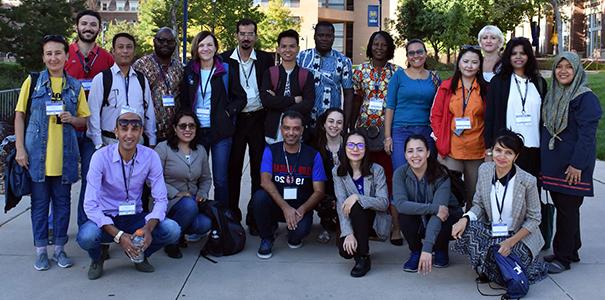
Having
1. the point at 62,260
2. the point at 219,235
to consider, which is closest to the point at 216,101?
the point at 219,235

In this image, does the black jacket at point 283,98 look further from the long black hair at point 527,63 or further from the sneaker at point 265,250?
the long black hair at point 527,63

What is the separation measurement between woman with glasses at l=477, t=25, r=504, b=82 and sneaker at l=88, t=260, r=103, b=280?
364 centimetres

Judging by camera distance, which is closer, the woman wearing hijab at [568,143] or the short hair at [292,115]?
the woman wearing hijab at [568,143]

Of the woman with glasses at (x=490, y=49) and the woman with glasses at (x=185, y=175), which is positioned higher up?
the woman with glasses at (x=490, y=49)

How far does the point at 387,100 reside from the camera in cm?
574

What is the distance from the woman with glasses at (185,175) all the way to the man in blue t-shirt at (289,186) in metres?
0.51

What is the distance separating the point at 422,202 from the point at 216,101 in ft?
6.94

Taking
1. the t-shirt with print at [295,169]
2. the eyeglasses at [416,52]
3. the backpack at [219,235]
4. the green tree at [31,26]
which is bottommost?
the backpack at [219,235]

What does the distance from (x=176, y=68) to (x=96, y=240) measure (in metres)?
1.94

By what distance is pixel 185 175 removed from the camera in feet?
18.0

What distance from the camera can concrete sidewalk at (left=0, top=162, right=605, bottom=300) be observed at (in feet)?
14.7

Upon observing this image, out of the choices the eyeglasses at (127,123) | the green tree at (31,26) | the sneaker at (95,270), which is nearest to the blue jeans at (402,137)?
the eyeglasses at (127,123)

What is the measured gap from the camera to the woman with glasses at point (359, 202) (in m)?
4.96

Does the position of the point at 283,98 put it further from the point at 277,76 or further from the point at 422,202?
the point at 422,202
